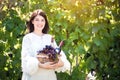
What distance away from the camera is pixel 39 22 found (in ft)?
13.0

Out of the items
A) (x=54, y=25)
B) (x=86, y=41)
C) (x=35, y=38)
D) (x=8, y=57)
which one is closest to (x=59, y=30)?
(x=54, y=25)

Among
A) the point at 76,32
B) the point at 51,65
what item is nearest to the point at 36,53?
the point at 51,65

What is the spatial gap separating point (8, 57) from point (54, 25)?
0.96 meters

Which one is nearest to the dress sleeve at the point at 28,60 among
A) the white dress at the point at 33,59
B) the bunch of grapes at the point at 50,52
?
the white dress at the point at 33,59

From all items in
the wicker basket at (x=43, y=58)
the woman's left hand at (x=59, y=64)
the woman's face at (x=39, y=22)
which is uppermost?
the woman's face at (x=39, y=22)

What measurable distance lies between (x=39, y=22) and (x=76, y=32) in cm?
144

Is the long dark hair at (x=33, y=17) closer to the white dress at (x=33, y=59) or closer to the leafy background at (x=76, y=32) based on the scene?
the white dress at (x=33, y=59)

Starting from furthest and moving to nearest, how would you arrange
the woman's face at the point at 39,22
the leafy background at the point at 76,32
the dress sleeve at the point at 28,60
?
1. the leafy background at the point at 76,32
2. the woman's face at the point at 39,22
3. the dress sleeve at the point at 28,60

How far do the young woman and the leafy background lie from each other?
47.2 inches

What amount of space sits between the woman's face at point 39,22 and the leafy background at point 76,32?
1.21 m

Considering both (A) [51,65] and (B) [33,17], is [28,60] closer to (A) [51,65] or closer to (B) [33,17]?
(A) [51,65]

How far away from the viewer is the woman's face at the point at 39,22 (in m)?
3.96

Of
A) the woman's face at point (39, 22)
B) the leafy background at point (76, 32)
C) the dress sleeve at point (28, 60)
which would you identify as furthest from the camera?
the leafy background at point (76, 32)

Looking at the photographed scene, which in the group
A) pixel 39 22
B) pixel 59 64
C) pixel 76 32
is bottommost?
pixel 59 64
